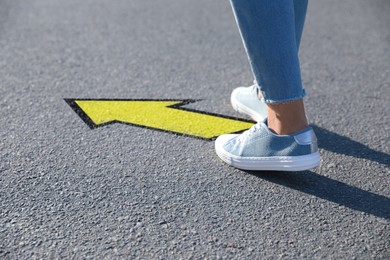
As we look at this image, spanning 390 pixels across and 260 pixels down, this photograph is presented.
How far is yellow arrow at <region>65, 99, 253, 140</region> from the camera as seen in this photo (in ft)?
9.76

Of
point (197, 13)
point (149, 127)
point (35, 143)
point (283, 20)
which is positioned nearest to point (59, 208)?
point (35, 143)

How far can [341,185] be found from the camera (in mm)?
2516

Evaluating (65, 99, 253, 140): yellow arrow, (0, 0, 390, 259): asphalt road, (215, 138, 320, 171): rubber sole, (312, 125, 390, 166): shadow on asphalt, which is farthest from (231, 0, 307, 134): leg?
(65, 99, 253, 140): yellow arrow

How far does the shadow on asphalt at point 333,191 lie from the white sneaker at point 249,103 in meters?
0.50

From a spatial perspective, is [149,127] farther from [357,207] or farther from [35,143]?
[357,207]

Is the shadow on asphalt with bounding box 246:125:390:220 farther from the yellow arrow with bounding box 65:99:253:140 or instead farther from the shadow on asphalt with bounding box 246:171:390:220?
the yellow arrow with bounding box 65:99:253:140

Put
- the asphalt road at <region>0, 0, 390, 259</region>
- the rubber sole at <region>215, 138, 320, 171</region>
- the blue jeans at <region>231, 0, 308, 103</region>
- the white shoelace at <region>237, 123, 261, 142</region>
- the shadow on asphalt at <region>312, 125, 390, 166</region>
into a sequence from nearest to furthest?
the asphalt road at <region>0, 0, 390, 259</region>, the blue jeans at <region>231, 0, 308, 103</region>, the rubber sole at <region>215, 138, 320, 171</region>, the white shoelace at <region>237, 123, 261, 142</region>, the shadow on asphalt at <region>312, 125, 390, 166</region>

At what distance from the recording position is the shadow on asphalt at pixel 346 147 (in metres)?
2.73

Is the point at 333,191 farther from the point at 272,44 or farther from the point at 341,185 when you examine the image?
the point at 272,44

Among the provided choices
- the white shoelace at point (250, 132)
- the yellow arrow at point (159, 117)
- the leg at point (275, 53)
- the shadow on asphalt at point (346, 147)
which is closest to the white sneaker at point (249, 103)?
the yellow arrow at point (159, 117)

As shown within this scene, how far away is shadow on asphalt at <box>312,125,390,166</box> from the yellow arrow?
346 mm

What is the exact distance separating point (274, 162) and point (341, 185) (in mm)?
272

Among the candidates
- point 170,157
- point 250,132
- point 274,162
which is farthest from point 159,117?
point 274,162

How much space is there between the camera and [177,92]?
3391mm
